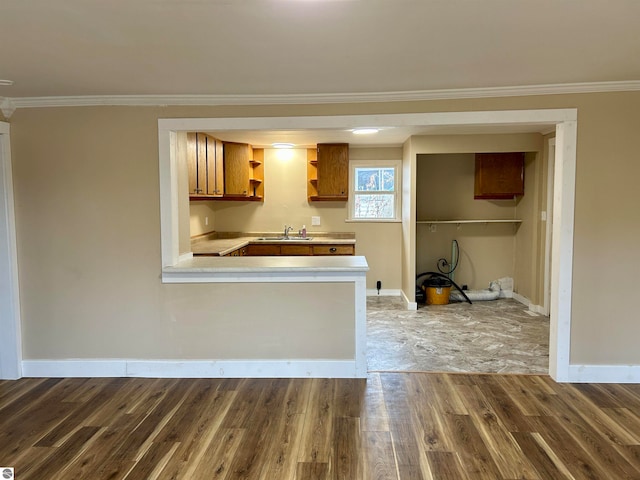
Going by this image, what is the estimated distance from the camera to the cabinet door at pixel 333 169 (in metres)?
5.71

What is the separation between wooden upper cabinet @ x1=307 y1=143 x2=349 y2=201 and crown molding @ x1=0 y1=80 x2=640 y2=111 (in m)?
2.59

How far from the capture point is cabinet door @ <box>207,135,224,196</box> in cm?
475

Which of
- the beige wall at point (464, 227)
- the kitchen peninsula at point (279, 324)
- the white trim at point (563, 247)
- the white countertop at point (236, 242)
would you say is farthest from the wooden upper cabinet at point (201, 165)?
the white trim at point (563, 247)

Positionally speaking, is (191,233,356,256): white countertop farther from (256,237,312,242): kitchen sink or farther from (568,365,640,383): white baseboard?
(568,365,640,383): white baseboard

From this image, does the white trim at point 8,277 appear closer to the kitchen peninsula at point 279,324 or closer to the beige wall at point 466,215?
the kitchen peninsula at point 279,324

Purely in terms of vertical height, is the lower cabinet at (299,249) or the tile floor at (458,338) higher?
the lower cabinet at (299,249)

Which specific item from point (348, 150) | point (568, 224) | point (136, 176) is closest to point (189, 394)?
point (136, 176)

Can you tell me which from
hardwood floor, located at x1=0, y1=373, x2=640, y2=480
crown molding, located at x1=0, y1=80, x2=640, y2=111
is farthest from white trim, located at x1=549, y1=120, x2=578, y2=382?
crown molding, located at x1=0, y1=80, x2=640, y2=111

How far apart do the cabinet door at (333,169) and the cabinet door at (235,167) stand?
1.03m

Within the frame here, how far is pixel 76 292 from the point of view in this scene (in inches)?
130

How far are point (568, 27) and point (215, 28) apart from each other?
65.5 inches

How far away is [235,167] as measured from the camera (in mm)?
5492

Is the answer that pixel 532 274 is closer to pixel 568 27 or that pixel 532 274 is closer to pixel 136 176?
pixel 568 27

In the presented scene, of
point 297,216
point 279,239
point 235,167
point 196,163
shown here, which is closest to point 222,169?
point 235,167
